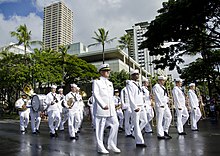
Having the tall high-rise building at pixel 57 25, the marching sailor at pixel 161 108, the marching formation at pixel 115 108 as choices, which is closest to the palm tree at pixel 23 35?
the marching formation at pixel 115 108

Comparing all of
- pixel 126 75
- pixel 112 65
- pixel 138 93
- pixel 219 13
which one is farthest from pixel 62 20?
pixel 138 93

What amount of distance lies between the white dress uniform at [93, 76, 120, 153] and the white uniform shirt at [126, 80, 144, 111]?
2.56 feet

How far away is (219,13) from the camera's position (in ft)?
56.9

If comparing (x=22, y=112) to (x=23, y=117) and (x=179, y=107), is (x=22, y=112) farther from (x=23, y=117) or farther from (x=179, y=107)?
(x=179, y=107)

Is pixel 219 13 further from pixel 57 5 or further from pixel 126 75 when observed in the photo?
pixel 57 5

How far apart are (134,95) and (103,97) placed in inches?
43.5

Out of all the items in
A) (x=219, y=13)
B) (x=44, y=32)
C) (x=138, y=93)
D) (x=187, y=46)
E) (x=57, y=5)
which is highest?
(x=57, y=5)

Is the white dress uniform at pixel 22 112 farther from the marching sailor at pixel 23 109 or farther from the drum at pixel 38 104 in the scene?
the drum at pixel 38 104

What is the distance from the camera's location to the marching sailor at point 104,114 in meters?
5.78

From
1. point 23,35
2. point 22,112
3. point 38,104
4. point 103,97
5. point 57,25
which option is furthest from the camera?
point 57,25

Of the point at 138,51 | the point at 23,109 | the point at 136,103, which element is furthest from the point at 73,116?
the point at 138,51

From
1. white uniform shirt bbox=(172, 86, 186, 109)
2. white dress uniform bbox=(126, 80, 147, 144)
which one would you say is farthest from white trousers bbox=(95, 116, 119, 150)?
white uniform shirt bbox=(172, 86, 186, 109)

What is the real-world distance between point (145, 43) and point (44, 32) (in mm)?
59041

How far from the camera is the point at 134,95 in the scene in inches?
264
